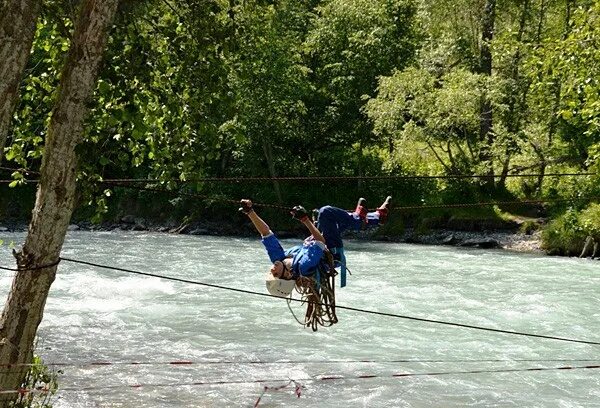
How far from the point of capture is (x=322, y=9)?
32688mm

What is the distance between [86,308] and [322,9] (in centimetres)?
2146

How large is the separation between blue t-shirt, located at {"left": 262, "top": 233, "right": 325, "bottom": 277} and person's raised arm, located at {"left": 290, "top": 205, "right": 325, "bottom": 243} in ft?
0.21

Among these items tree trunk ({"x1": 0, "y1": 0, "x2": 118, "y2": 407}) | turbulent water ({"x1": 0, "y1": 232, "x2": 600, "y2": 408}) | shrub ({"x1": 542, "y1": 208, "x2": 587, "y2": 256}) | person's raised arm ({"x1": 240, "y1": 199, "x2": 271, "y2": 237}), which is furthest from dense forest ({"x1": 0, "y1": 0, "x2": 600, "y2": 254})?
tree trunk ({"x1": 0, "y1": 0, "x2": 118, "y2": 407})

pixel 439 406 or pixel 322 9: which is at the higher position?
pixel 322 9

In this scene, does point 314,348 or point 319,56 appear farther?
point 319,56

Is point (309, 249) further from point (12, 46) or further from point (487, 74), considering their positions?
point (487, 74)

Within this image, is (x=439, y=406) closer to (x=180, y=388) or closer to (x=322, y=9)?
(x=180, y=388)

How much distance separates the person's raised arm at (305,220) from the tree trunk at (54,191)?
2.13 m

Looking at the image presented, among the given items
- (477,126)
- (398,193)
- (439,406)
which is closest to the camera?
(439,406)

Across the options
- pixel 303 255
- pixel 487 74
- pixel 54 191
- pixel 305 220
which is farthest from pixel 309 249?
pixel 487 74

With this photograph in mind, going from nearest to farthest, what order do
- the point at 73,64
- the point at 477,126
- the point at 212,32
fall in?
the point at 73,64
the point at 212,32
the point at 477,126

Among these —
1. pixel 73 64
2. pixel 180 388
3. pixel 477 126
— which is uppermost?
pixel 477 126

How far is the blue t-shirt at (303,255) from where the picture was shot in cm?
773

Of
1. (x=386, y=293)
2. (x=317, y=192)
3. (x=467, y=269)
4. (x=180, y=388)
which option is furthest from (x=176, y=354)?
(x=317, y=192)
